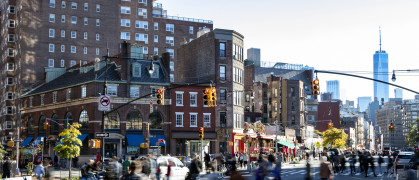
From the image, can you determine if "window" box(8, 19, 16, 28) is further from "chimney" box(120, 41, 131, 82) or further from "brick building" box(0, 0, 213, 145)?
"chimney" box(120, 41, 131, 82)

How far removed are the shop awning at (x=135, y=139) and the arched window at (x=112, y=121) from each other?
203 centimetres

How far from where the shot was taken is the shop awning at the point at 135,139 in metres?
61.8

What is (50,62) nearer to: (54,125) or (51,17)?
(51,17)

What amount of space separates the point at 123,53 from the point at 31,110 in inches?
805

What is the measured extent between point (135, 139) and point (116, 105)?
479 centimetres

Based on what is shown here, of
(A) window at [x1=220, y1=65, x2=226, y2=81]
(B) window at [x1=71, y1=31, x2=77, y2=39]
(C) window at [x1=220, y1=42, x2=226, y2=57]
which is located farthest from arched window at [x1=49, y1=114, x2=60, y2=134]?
(C) window at [x1=220, y1=42, x2=226, y2=57]

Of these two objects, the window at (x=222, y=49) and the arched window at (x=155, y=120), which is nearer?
the arched window at (x=155, y=120)

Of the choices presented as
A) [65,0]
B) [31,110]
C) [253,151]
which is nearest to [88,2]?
[65,0]

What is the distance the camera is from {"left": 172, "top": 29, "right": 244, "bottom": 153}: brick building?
68.2 meters

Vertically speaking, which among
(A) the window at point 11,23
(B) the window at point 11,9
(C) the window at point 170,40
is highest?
(B) the window at point 11,9

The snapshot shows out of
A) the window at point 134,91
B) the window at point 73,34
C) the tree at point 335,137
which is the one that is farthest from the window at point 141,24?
the tree at point 335,137

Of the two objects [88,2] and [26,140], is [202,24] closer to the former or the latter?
[88,2]

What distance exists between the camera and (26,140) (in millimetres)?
73438

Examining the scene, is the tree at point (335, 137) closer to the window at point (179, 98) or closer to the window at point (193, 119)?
the window at point (193, 119)
